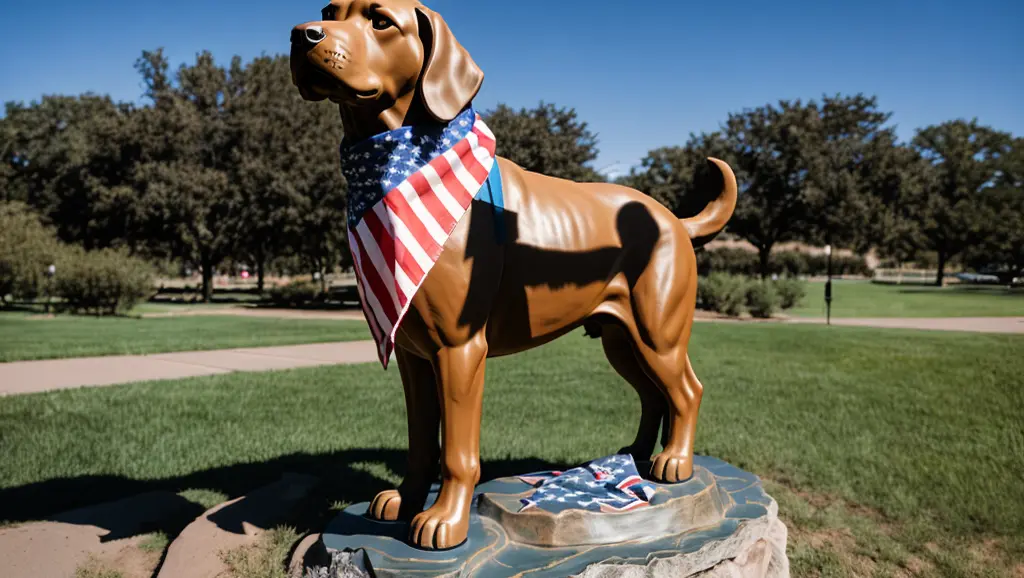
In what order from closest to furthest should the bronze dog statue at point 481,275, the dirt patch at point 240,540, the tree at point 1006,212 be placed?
the bronze dog statue at point 481,275 < the dirt patch at point 240,540 < the tree at point 1006,212

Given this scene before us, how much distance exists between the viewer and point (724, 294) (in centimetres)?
2148

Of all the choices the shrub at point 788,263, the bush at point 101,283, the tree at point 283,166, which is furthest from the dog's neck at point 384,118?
the shrub at point 788,263

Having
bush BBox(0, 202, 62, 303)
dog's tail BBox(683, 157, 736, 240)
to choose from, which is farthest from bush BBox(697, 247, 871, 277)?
dog's tail BBox(683, 157, 736, 240)

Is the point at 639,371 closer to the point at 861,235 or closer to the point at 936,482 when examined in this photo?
the point at 936,482

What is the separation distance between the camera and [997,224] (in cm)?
4706

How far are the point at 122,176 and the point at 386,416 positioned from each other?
31.6 metres

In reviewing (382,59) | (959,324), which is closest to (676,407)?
(382,59)

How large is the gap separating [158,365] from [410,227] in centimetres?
927

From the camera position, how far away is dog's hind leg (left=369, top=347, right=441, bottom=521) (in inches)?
125

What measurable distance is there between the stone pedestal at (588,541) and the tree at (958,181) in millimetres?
51083

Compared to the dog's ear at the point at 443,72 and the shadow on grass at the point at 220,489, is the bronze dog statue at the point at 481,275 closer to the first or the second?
the dog's ear at the point at 443,72

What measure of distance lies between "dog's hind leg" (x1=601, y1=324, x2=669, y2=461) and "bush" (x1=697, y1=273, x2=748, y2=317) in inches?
725

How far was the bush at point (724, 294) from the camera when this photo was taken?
2127 cm

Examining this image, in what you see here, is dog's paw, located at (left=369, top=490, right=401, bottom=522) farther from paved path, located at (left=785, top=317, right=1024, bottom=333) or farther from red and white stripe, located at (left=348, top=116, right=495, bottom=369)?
paved path, located at (left=785, top=317, right=1024, bottom=333)
